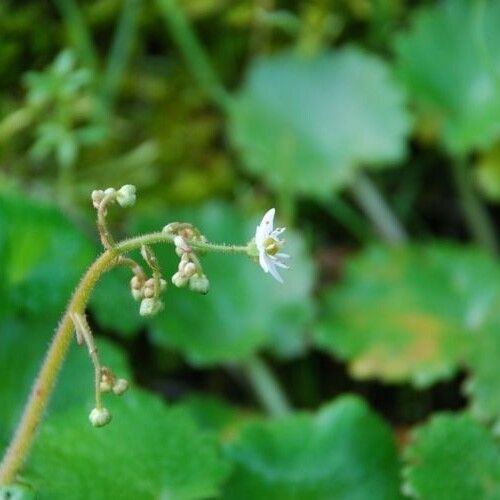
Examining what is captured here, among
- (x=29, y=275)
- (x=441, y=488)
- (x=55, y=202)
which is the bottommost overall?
(x=441, y=488)

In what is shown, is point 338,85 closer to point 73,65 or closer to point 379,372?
point 73,65

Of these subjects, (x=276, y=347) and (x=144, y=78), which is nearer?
(x=276, y=347)

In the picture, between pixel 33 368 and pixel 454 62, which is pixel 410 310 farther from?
pixel 33 368

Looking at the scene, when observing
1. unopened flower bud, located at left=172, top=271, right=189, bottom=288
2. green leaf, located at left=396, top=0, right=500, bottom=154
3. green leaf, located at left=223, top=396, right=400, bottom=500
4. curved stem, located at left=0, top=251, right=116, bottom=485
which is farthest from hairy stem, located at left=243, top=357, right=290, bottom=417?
unopened flower bud, located at left=172, top=271, right=189, bottom=288

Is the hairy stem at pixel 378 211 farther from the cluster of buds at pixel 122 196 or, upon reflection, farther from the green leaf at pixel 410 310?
the cluster of buds at pixel 122 196

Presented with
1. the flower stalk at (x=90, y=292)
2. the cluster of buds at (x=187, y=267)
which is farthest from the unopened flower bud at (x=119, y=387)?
the cluster of buds at (x=187, y=267)

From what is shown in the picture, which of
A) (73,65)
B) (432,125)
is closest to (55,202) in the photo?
(73,65)
